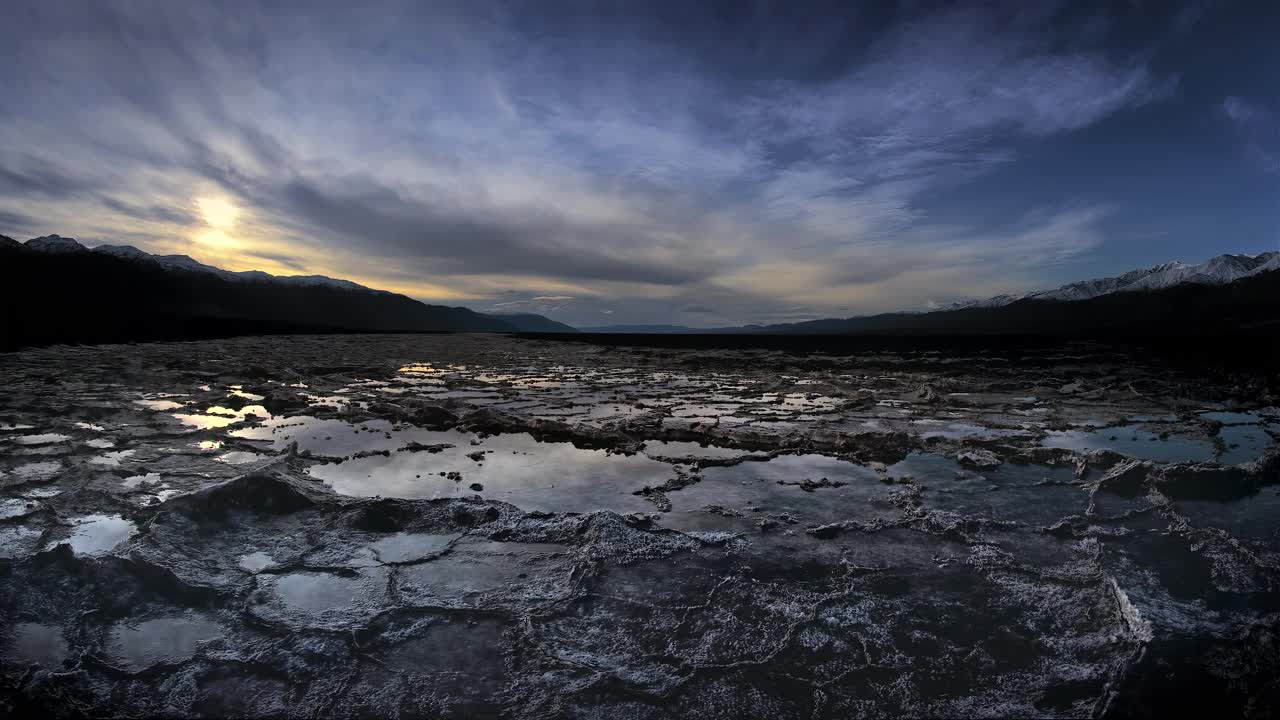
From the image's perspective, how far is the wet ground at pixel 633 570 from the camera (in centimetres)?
274

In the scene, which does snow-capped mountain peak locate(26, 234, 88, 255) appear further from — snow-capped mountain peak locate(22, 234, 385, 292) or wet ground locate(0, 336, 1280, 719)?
wet ground locate(0, 336, 1280, 719)

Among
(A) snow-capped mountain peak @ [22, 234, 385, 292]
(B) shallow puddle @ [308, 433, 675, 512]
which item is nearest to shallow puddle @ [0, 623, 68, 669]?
(B) shallow puddle @ [308, 433, 675, 512]

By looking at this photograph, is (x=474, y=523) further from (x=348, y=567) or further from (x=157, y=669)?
(x=157, y=669)

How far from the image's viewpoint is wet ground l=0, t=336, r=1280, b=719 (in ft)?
8.98

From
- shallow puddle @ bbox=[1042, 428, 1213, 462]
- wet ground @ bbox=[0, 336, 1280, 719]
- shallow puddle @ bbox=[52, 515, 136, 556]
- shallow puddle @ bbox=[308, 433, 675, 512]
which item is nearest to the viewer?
wet ground @ bbox=[0, 336, 1280, 719]

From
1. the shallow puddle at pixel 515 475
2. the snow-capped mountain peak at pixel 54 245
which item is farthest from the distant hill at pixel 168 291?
the shallow puddle at pixel 515 475

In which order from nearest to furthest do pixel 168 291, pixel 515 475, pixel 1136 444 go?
pixel 515 475 → pixel 1136 444 → pixel 168 291

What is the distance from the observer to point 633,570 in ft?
13.0

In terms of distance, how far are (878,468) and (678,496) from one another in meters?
2.74

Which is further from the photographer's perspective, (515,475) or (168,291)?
(168,291)

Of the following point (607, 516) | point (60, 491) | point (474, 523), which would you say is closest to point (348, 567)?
point (474, 523)

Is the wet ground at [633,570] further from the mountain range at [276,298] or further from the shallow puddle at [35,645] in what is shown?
the mountain range at [276,298]

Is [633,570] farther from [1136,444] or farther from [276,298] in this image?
[276,298]

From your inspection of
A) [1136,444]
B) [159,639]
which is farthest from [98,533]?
[1136,444]
